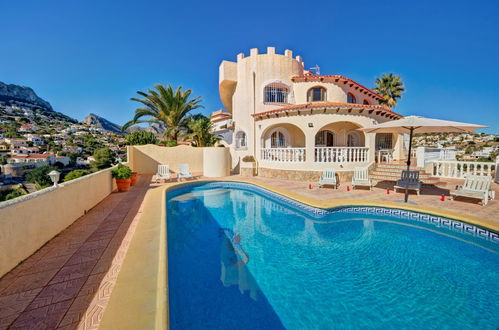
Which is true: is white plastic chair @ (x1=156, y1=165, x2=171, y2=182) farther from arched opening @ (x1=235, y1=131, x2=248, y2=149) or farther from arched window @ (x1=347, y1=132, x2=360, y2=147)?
arched window @ (x1=347, y1=132, x2=360, y2=147)

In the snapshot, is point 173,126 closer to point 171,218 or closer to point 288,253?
point 171,218

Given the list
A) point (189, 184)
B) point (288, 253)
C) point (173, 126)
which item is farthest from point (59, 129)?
point (288, 253)

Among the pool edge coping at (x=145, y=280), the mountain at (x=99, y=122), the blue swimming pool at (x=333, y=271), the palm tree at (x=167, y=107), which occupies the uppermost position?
the mountain at (x=99, y=122)

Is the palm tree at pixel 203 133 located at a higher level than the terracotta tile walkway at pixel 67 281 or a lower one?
higher

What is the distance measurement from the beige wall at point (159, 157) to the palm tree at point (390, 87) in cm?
2629

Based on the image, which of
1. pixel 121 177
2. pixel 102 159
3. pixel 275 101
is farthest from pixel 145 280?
pixel 102 159

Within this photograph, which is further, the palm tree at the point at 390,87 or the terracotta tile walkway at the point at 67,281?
the palm tree at the point at 390,87

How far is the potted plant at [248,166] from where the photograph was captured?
16.2m

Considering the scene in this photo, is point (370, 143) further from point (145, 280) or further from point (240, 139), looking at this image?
point (145, 280)

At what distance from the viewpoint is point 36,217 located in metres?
4.46

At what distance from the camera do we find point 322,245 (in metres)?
5.86

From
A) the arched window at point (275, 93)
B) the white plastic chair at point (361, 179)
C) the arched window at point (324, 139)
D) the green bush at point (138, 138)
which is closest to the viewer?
the white plastic chair at point (361, 179)

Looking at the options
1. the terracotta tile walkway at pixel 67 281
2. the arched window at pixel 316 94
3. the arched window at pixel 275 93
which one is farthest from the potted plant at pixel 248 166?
the terracotta tile walkway at pixel 67 281

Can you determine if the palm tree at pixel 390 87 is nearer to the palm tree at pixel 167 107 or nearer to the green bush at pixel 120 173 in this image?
the palm tree at pixel 167 107
